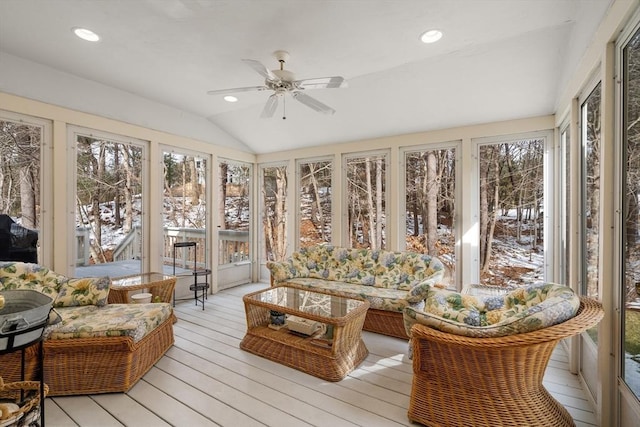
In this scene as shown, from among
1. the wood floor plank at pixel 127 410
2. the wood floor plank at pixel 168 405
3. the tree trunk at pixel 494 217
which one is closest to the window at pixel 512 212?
the tree trunk at pixel 494 217

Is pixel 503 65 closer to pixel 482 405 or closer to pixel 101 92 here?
pixel 482 405

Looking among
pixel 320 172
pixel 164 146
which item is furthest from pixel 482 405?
pixel 164 146

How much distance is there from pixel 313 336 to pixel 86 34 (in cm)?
329

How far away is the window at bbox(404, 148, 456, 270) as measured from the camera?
13.5 feet

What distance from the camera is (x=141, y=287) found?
3.23 metres

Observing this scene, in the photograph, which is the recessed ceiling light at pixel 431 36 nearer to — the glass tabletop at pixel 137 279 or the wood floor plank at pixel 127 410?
the wood floor plank at pixel 127 410

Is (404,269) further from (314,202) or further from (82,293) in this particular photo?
(82,293)

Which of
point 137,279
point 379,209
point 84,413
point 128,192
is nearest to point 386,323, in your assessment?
point 379,209

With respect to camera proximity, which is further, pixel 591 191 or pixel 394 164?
pixel 394 164

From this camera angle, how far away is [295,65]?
3068 millimetres

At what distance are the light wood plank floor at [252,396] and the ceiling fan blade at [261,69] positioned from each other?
2.48m

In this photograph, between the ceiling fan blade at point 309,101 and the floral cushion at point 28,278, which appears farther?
the ceiling fan blade at point 309,101

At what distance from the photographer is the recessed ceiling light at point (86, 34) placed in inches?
99.5

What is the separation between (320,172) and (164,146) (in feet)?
8.07
